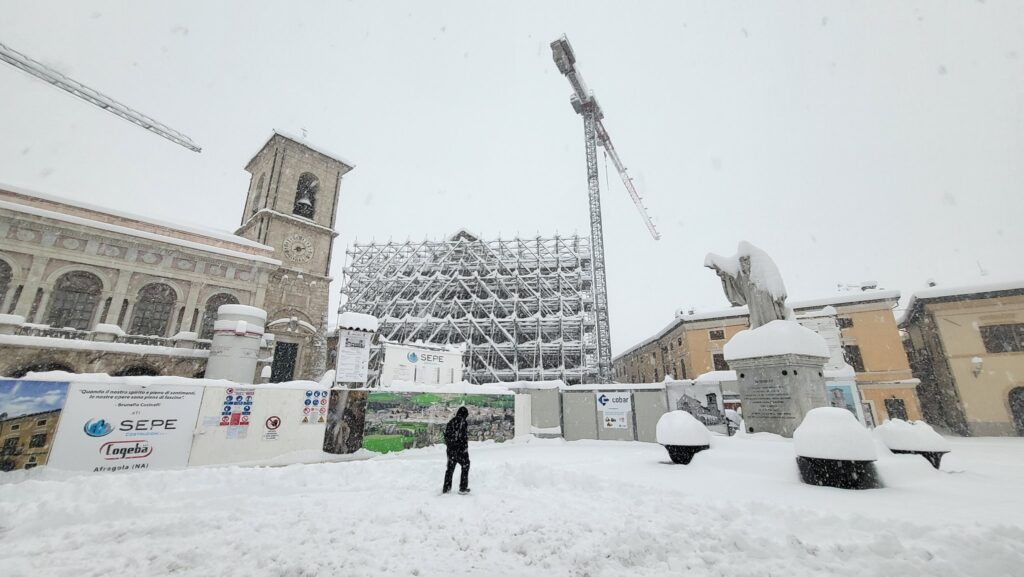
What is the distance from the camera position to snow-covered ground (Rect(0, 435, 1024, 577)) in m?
3.34

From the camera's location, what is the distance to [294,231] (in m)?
22.4

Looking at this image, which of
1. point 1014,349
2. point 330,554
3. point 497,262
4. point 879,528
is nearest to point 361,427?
point 330,554

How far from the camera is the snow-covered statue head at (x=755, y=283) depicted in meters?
8.37

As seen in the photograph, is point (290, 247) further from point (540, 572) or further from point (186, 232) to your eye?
point (540, 572)

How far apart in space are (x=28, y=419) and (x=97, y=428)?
3.21 feet

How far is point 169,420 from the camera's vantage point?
8.94m

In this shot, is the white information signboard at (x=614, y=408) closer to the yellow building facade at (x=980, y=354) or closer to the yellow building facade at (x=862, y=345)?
the yellow building facade at (x=862, y=345)

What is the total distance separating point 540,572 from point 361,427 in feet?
32.0

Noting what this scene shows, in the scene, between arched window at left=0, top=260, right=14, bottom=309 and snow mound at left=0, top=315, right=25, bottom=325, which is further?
arched window at left=0, top=260, right=14, bottom=309

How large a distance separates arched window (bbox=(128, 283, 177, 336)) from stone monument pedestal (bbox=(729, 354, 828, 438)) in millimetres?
21663

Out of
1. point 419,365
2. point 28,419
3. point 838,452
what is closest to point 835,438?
point 838,452

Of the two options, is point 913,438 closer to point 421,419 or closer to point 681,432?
point 681,432

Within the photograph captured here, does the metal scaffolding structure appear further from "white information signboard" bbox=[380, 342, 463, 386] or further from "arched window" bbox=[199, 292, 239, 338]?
"arched window" bbox=[199, 292, 239, 338]

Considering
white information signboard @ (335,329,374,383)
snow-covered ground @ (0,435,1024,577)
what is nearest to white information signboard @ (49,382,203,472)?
snow-covered ground @ (0,435,1024,577)
